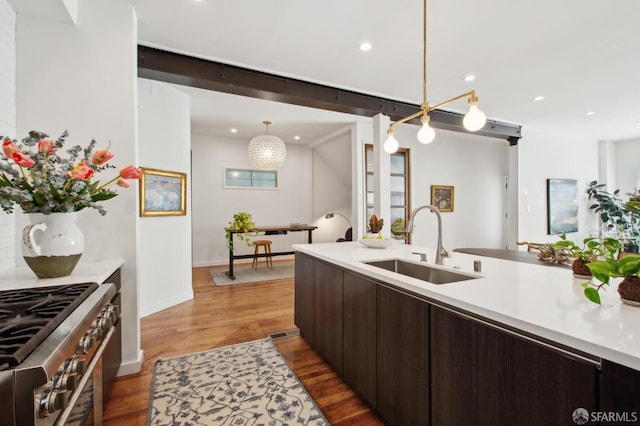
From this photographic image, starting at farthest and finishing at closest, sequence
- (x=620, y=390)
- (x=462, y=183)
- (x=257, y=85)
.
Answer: (x=462, y=183), (x=257, y=85), (x=620, y=390)

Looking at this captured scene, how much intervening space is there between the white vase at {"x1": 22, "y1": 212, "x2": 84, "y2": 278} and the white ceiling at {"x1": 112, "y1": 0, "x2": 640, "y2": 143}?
1.71m

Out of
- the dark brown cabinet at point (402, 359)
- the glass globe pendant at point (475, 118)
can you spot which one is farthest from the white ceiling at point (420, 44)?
the dark brown cabinet at point (402, 359)

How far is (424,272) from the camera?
1.90m

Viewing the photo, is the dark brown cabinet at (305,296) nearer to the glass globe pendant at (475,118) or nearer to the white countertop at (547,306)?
the white countertop at (547,306)

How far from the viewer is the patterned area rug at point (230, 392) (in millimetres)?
1686

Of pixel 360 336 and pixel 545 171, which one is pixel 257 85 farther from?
pixel 545 171

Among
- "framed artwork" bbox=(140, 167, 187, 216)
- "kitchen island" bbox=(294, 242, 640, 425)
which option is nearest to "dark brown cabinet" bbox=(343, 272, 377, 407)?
"kitchen island" bbox=(294, 242, 640, 425)

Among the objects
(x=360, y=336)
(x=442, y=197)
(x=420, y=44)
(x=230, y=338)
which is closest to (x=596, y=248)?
(x=360, y=336)

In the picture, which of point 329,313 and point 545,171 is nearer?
point 329,313

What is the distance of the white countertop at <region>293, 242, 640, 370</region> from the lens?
760 mm

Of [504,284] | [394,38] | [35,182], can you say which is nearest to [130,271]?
[35,182]

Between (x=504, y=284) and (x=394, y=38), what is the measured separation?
7.60ft

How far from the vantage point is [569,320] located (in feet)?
2.93

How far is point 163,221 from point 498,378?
3.74 meters
